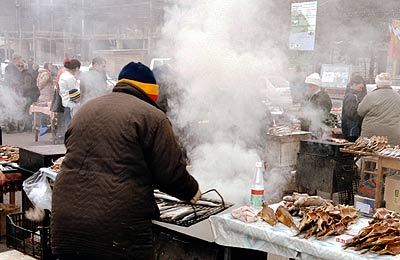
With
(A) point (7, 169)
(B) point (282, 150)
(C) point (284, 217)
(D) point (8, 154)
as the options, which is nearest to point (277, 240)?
(C) point (284, 217)

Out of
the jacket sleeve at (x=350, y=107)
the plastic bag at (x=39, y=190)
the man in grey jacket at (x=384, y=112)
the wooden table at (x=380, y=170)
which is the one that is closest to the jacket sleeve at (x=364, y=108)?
the man in grey jacket at (x=384, y=112)

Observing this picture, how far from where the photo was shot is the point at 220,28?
16.0 ft

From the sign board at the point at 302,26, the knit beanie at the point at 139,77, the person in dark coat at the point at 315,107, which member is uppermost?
the sign board at the point at 302,26

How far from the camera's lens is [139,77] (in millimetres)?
2338

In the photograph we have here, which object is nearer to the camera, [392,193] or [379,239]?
[379,239]

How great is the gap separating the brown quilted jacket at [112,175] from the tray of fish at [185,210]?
0.47m

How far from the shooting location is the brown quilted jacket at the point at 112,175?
2.14m

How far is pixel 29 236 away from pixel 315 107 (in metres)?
4.44

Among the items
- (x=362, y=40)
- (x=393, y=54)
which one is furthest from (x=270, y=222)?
(x=362, y=40)

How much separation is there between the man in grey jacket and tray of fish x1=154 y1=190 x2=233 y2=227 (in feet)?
12.1

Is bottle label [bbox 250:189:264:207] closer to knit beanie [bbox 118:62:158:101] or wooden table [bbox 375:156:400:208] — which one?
knit beanie [bbox 118:62:158:101]

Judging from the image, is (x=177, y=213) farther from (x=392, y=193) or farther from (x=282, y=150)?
(x=282, y=150)

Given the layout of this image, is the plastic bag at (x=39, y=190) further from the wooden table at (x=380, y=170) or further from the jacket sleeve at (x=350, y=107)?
the jacket sleeve at (x=350, y=107)

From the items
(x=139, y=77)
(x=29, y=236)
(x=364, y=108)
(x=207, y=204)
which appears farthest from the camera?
(x=364, y=108)
